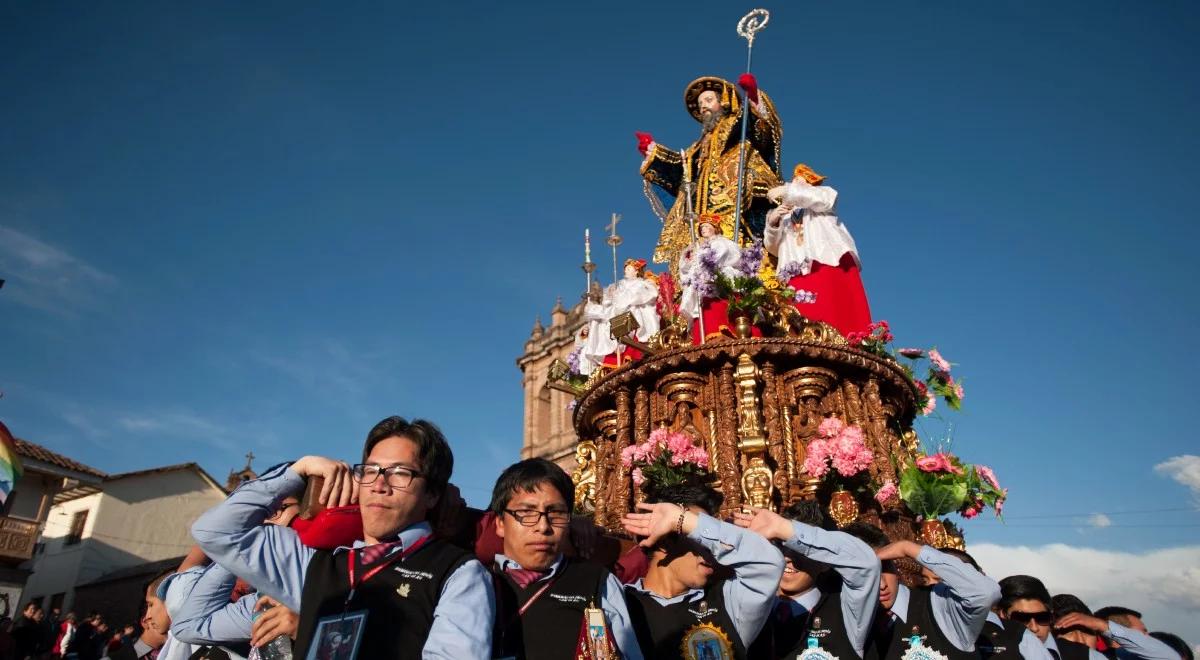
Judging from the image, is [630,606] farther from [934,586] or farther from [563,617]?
[934,586]

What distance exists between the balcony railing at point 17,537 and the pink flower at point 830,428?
1094 inches

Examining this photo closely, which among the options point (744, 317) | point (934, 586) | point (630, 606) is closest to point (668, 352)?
point (744, 317)

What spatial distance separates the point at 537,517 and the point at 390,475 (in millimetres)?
675

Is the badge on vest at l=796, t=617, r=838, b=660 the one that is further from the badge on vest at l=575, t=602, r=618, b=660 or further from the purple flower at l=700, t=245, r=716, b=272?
the purple flower at l=700, t=245, r=716, b=272

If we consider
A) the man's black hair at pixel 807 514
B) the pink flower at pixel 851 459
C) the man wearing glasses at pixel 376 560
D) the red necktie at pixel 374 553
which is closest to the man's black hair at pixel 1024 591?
the man's black hair at pixel 807 514

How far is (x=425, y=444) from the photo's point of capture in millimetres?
3174

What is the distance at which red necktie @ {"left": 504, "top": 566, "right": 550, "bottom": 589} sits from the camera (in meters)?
3.16

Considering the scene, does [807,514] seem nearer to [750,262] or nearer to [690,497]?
[690,497]

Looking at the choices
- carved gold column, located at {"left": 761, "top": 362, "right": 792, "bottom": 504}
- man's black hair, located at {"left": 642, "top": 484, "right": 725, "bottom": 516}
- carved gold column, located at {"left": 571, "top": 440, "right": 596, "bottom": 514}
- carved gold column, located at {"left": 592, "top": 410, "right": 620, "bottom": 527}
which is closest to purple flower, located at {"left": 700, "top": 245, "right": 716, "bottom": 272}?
carved gold column, located at {"left": 761, "top": 362, "right": 792, "bottom": 504}

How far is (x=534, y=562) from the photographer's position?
3209 millimetres

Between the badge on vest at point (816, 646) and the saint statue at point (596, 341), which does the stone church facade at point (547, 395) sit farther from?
the badge on vest at point (816, 646)

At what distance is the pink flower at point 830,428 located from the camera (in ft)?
32.7

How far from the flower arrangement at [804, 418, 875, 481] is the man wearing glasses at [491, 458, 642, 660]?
6.89 m

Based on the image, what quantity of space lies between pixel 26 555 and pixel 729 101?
91.8 ft
